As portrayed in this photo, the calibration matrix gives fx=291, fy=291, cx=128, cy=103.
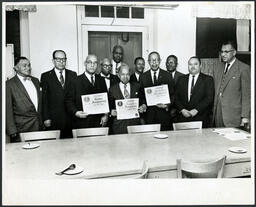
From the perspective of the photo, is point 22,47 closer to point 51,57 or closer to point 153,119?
point 51,57

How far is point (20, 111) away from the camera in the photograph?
3166mm

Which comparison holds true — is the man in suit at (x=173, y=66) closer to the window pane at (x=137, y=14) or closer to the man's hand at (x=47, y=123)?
the window pane at (x=137, y=14)

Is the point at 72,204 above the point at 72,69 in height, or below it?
below

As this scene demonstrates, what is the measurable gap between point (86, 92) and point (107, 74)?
1.26ft

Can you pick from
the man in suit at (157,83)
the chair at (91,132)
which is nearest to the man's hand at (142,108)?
the man in suit at (157,83)

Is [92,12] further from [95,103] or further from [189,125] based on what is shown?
[189,125]

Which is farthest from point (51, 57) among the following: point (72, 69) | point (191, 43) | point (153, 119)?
point (191, 43)

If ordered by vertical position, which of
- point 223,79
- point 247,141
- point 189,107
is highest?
point 223,79

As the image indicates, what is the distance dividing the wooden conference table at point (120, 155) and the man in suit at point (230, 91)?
1.54 feet

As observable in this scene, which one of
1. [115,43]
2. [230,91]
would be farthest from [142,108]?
[230,91]

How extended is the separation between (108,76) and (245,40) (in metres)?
1.70

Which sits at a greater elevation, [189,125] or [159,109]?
[159,109]

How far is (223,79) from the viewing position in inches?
142

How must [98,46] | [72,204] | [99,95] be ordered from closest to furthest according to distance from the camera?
1. [72,204]
2. [99,95]
3. [98,46]
